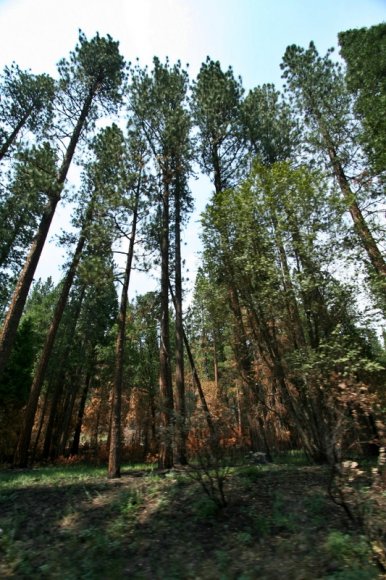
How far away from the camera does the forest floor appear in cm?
446

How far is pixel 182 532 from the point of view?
5.65 metres

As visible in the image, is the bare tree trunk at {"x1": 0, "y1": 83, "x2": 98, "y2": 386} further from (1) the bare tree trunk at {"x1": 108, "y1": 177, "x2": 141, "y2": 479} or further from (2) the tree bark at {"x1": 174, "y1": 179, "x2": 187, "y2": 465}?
(2) the tree bark at {"x1": 174, "y1": 179, "x2": 187, "y2": 465}

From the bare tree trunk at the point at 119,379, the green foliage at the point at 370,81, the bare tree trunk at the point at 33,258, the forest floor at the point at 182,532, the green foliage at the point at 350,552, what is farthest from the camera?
the green foliage at the point at 370,81

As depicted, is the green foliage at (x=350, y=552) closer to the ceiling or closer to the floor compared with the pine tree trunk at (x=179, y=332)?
closer to the floor

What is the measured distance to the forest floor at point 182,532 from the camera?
14.6 ft

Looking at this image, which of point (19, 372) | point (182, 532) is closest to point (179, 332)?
point (182, 532)

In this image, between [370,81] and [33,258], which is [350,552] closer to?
[33,258]

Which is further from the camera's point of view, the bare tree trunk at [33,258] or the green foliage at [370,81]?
the green foliage at [370,81]

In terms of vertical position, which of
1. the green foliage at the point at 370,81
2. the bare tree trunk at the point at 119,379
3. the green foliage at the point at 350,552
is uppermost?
the green foliage at the point at 370,81

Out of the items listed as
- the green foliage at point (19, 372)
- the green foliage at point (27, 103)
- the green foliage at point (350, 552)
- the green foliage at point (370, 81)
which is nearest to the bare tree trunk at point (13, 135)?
the green foliage at point (27, 103)

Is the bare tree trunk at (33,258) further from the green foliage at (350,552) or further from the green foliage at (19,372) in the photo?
the green foliage at (350,552)

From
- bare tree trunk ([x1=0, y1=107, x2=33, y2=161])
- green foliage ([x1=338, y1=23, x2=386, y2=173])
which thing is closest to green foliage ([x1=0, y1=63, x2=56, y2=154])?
bare tree trunk ([x1=0, y1=107, x2=33, y2=161])

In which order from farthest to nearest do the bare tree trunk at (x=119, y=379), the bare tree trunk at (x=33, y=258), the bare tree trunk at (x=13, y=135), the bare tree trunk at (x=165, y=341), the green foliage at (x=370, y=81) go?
the bare tree trunk at (x=13, y=135)
the green foliage at (x=370, y=81)
the bare tree trunk at (x=165, y=341)
the bare tree trunk at (x=33, y=258)
the bare tree trunk at (x=119, y=379)

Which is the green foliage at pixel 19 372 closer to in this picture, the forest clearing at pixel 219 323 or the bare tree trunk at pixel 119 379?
the forest clearing at pixel 219 323
